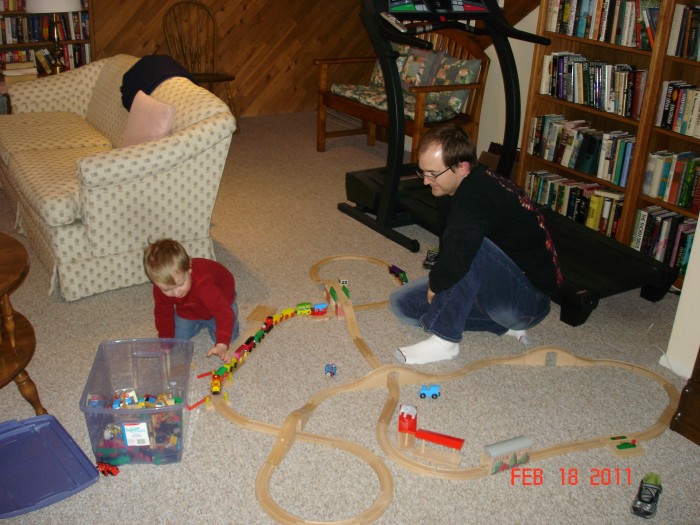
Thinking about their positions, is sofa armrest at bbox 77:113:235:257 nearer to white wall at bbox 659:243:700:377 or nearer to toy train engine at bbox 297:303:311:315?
toy train engine at bbox 297:303:311:315

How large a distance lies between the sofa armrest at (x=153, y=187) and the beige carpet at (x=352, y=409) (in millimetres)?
310

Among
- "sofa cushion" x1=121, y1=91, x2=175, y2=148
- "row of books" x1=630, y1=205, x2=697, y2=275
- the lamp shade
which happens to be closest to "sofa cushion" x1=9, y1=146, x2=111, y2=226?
"sofa cushion" x1=121, y1=91, x2=175, y2=148

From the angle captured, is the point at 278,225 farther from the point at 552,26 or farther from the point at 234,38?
the point at 234,38

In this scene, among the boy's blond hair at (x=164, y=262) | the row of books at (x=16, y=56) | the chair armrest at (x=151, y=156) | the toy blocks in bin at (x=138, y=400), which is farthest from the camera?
the row of books at (x=16, y=56)

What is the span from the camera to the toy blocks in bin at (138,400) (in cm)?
221

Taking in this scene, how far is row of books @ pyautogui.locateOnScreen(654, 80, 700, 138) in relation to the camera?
3.40 metres

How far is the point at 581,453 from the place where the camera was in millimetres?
2383

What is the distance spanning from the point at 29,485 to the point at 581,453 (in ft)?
5.66

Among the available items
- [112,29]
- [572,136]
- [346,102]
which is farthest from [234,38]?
[572,136]

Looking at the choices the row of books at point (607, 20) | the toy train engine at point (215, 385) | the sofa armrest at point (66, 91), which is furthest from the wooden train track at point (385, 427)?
the sofa armrest at point (66, 91)

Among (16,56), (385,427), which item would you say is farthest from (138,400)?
(16,56)

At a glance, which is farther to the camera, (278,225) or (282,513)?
(278,225)

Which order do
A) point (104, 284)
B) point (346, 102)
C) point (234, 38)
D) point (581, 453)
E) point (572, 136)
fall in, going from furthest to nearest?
point (234, 38) → point (346, 102) → point (572, 136) → point (104, 284) → point (581, 453)

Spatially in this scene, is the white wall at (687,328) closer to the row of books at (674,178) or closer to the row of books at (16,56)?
the row of books at (674,178)
